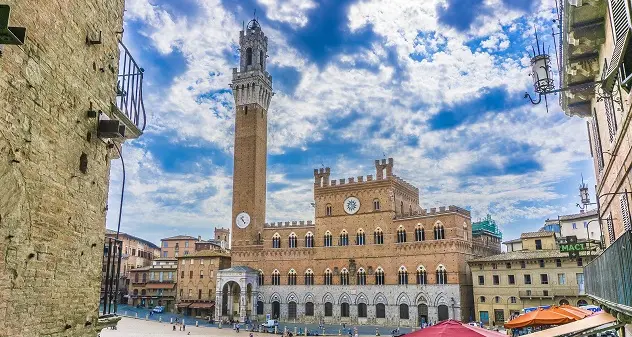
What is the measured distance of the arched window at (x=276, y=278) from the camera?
169ft

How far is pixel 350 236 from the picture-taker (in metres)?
49.0

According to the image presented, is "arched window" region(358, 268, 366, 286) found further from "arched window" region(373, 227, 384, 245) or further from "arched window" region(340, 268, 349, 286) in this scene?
"arched window" region(373, 227, 384, 245)

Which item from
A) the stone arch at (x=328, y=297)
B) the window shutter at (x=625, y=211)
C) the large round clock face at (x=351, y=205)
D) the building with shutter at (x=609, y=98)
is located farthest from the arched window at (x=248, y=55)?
the window shutter at (x=625, y=211)

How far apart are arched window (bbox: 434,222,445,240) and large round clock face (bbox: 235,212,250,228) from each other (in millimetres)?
21838

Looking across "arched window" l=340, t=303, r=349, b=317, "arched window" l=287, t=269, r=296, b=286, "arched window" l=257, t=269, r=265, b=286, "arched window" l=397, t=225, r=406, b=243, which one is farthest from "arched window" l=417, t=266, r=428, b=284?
"arched window" l=257, t=269, r=265, b=286

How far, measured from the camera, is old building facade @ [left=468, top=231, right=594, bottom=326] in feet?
122

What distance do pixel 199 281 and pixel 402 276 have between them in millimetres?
25252

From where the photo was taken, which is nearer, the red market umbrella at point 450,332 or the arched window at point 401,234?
the red market umbrella at point 450,332

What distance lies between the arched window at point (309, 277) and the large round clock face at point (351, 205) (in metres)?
7.68

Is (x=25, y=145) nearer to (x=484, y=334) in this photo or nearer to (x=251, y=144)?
(x=484, y=334)

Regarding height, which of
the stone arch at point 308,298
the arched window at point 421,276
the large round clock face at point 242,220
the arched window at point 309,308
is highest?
the large round clock face at point 242,220

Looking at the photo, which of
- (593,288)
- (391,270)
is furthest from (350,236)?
(593,288)

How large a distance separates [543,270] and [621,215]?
3210 cm

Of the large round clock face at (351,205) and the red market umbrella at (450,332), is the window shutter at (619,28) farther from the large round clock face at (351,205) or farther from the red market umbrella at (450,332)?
the large round clock face at (351,205)
